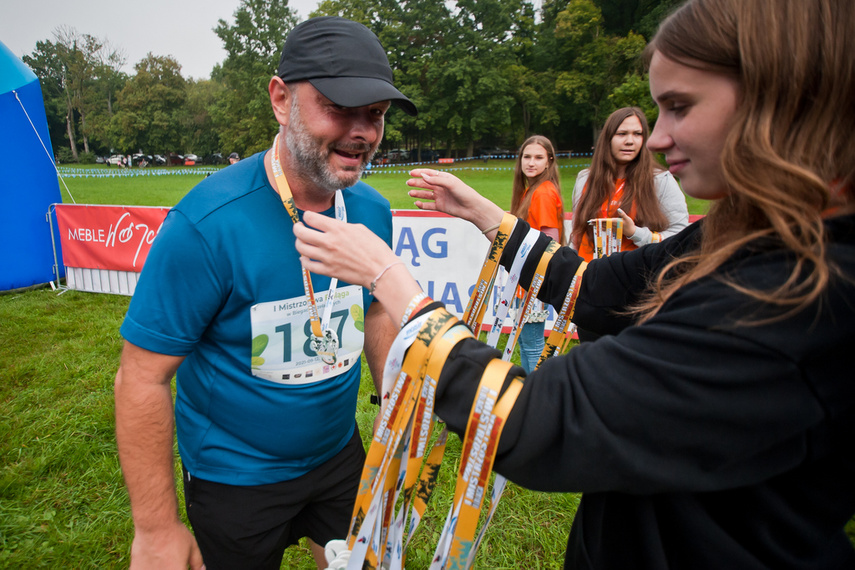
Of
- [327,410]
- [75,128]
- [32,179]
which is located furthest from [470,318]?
[75,128]

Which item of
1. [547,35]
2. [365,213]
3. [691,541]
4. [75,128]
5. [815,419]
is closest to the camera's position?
[815,419]

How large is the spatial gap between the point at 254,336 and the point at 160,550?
2.42ft

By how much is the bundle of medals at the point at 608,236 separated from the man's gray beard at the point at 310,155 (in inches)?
90.8

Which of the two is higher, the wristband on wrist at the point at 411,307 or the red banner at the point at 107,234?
the wristband on wrist at the point at 411,307

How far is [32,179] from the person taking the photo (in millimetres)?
7496

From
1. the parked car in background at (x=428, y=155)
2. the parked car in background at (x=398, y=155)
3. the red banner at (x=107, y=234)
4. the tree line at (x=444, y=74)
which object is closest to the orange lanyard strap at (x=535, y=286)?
the red banner at (x=107, y=234)

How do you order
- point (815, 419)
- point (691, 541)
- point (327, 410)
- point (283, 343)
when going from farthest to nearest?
1. point (327, 410)
2. point (283, 343)
3. point (691, 541)
4. point (815, 419)

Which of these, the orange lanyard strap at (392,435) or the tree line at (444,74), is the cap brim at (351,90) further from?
the tree line at (444,74)

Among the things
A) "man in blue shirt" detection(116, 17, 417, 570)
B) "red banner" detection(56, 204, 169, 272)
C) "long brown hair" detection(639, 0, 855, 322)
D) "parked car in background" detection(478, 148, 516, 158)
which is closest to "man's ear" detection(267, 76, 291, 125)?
"man in blue shirt" detection(116, 17, 417, 570)

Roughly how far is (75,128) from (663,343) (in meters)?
77.6

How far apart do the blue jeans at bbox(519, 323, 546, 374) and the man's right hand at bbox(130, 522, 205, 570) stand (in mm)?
3278

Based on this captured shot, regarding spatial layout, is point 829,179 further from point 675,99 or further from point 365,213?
point 365,213

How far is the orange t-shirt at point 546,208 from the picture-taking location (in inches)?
169

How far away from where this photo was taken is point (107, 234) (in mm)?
7551
